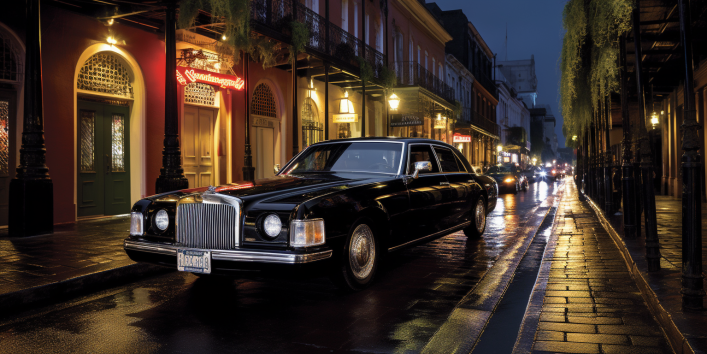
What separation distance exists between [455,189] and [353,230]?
2764mm

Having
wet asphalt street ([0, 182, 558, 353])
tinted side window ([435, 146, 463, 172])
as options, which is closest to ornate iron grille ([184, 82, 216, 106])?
tinted side window ([435, 146, 463, 172])

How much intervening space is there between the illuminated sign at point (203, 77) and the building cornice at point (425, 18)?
49.2 ft

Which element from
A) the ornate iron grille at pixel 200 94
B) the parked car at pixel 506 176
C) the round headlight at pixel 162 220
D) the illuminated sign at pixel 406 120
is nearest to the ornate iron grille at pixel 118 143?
the ornate iron grille at pixel 200 94

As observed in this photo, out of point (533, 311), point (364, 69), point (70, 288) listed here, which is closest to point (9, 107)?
point (70, 288)

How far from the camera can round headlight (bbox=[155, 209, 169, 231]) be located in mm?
5035

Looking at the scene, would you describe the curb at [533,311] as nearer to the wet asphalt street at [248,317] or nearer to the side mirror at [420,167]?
the wet asphalt street at [248,317]

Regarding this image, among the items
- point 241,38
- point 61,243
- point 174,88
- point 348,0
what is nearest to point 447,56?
point 348,0

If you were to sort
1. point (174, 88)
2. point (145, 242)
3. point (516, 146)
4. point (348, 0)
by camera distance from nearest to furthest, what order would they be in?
point (145, 242) → point (174, 88) → point (348, 0) → point (516, 146)

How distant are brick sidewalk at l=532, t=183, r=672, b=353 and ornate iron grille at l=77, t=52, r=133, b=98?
9.03 metres

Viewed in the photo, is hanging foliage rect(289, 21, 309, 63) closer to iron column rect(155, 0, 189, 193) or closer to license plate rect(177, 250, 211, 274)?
iron column rect(155, 0, 189, 193)

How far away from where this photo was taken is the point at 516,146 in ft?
212

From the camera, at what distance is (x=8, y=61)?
31.7 ft

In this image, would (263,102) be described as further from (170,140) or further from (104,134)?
(170,140)

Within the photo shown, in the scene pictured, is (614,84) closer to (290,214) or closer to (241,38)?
(290,214)
